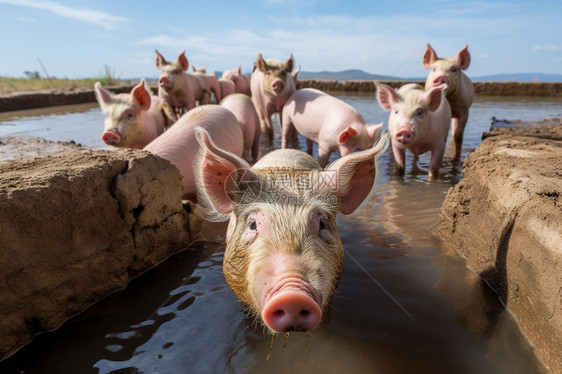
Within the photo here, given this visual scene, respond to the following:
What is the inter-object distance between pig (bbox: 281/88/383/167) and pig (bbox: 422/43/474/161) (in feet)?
6.88

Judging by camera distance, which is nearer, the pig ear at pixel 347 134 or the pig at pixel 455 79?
the pig ear at pixel 347 134

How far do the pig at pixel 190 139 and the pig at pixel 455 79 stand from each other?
12.9ft

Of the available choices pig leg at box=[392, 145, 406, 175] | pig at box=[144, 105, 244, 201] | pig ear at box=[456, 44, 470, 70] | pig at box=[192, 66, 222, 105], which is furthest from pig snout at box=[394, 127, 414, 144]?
pig at box=[192, 66, 222, 105]

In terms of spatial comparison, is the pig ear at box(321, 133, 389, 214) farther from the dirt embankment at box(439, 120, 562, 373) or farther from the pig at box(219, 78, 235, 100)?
the pig at box(219, 78, 235, 100)

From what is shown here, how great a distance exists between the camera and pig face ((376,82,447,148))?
5.03 metres

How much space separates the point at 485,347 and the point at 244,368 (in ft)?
4.61

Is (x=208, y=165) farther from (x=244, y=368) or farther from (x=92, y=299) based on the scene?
(x=92, y=299)

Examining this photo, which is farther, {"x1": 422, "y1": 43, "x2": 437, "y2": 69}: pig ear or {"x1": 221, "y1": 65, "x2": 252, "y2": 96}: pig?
{"x1": 221, "y1": 65, "x2": 252, "y2": 96}: pig

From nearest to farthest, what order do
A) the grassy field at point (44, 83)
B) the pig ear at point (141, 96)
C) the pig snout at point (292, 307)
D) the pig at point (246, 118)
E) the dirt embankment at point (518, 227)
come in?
the pig snout at point (292, 307), the dirt embankment at point (518, 227), the pig ear at point (141, 96), the pig at point (246, 118), the grassy field at point (44, 83)

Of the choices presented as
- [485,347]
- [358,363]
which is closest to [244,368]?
[358,363]

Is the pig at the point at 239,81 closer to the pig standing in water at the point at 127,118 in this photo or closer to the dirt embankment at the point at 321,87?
the dirt embankment at the point at 321,87

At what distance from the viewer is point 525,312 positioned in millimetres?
2188

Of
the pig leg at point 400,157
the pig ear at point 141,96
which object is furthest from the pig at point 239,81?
the pig leg at point 400,157

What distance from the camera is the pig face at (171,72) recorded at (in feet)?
24.8
